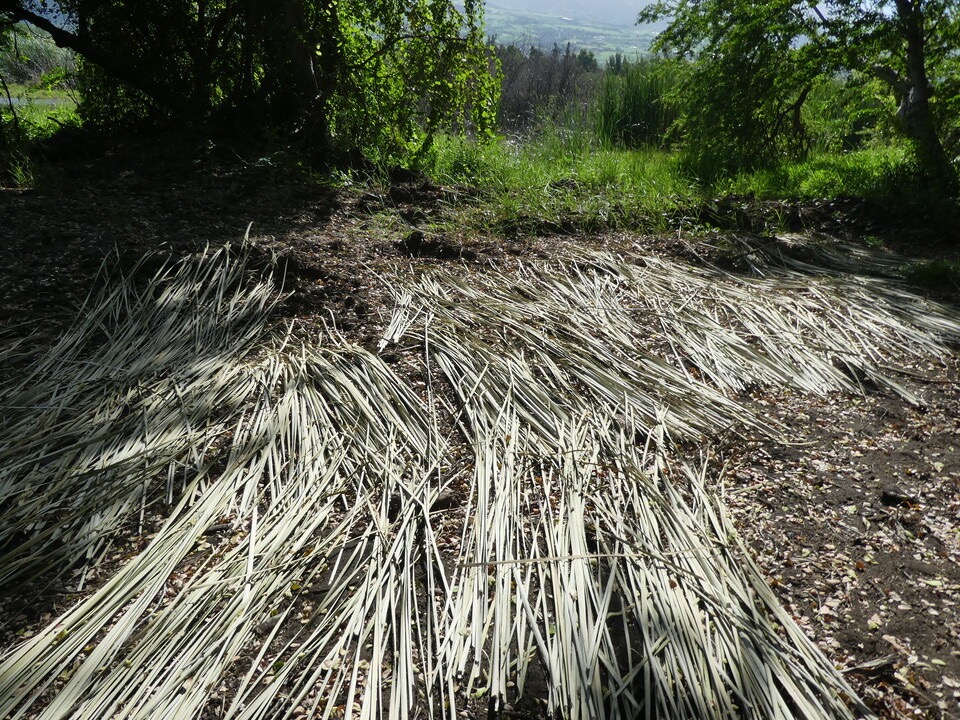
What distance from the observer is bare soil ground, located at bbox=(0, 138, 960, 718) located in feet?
4.58

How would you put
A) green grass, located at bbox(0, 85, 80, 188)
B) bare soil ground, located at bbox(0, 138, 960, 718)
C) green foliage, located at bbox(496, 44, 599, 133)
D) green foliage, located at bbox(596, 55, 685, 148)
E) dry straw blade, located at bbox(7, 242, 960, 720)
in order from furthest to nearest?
green foliage, located at bbox(496, 44, 599, 133), green foliage, located at bbox(596, 55, 685, 148), green grass, located at bbox(0, 85, 80, 188), bare soil ground, located at bbox(0, 138, 960, 718), dry straw blade, located at bbox(7, 242, 960, 720)

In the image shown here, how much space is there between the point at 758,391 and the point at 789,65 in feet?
11.3

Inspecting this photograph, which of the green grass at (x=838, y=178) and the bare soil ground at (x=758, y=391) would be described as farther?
the green grass at (x=838, y=178)

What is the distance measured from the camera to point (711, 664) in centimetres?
127

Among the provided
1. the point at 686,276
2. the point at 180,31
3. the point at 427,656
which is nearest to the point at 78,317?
the point at 427,656

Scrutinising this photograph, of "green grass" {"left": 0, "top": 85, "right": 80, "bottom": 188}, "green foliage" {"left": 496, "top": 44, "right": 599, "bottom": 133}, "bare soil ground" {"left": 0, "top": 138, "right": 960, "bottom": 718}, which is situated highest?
"green grass" {"left": 0, "top": 85, "right": 80, "bottom": 188}

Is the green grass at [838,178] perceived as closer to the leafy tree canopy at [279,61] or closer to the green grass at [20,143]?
the leafy tree canopy at [279,61]

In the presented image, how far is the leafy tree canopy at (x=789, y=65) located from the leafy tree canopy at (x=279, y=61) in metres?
1.73

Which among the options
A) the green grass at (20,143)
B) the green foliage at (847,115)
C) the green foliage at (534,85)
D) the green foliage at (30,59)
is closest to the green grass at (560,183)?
the green foliage at (847,115)

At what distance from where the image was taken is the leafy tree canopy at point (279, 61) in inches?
175

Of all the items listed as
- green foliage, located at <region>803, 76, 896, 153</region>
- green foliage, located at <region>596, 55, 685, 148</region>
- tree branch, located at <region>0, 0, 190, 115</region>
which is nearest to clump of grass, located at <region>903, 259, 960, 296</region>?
green foliage, located at <region>803, 76, 896, 153</region>

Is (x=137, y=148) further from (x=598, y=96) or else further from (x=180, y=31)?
(x=598, y=96)

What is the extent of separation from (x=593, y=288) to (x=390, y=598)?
1914mm

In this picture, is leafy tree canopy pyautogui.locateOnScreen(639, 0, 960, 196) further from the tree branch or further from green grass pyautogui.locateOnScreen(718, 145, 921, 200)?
the tree branch
